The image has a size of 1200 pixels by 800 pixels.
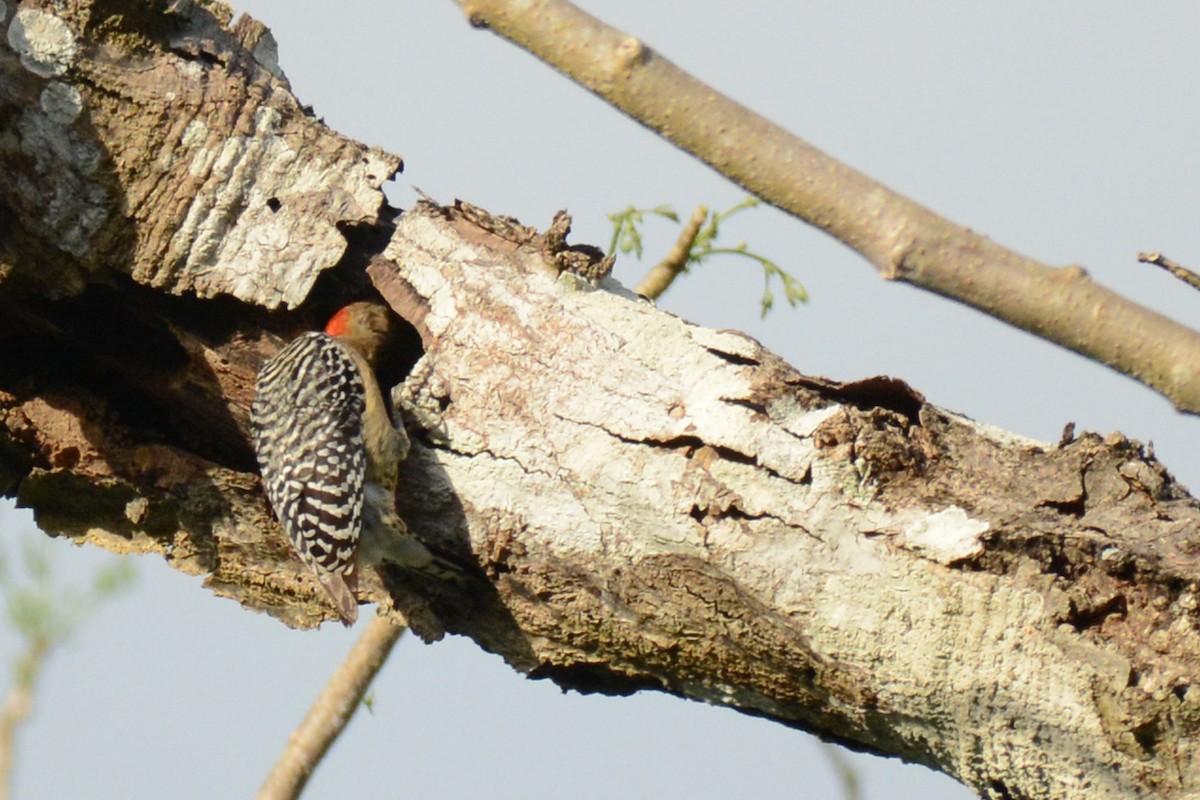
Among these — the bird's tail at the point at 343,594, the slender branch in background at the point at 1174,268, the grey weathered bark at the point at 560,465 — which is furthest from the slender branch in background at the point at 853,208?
the bird's tail at the point at 343,594

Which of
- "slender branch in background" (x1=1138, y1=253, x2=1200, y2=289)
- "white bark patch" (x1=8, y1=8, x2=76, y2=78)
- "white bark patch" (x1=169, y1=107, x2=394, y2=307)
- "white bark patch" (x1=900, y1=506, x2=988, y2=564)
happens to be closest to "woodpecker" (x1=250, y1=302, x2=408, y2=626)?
"white bark patch" (x1=169, y1=107, x2=394, y2=307)

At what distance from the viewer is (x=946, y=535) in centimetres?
337

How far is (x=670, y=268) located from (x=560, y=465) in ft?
5.56

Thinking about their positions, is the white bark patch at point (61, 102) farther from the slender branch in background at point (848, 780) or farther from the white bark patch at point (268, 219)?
the slender branch in background at point (848, 780)

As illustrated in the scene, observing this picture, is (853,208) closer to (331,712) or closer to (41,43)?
(41,43)

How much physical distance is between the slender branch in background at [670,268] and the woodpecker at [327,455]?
1060 millimetres

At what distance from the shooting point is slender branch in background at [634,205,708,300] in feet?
17.3

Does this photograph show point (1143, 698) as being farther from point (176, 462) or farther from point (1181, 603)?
point (176, 462)

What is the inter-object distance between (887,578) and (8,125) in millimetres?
2918

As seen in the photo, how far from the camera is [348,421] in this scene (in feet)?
16.0

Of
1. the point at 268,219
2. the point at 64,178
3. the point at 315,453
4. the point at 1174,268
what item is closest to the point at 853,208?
the point at 1174,268

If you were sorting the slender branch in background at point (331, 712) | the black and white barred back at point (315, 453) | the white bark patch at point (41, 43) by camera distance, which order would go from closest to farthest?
the white bark patch at point (41, 43) < the black and white barred back at point (315, 453) < the slender branch in background at point (331, 712)

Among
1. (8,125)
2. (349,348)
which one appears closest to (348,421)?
(349,348)

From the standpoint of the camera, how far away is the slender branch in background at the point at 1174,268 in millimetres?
2178
